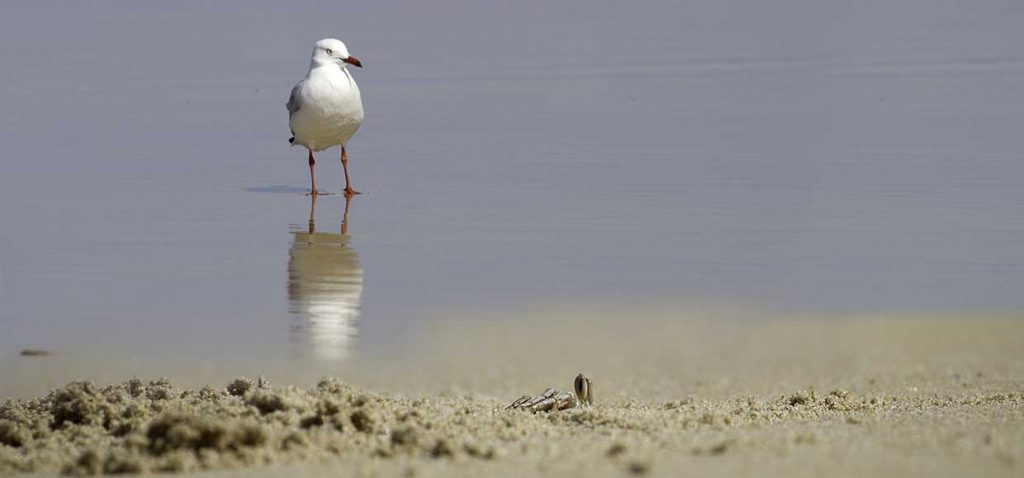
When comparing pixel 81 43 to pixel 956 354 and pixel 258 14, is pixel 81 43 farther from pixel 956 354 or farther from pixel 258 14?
pixel 956 354

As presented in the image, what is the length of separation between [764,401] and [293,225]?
11.9 feet

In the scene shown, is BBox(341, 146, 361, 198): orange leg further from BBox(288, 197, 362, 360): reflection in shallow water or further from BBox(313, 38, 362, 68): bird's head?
BBox(288, 197, 362, 360): reflection in shallow water

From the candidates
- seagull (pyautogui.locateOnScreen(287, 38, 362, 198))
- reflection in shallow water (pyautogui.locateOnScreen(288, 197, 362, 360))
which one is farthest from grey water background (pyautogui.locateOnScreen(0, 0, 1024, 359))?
seagull (pyautogui.locateOnScreen(287, 38, 362, 198))

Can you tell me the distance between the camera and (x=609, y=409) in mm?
4840

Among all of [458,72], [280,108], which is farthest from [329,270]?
[458,72]

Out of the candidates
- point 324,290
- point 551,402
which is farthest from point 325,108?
point 551,402

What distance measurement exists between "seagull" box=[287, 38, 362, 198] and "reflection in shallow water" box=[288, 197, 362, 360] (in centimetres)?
189

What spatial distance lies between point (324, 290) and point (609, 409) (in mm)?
2104

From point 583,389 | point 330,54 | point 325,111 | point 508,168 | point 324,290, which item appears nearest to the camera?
point 583,389

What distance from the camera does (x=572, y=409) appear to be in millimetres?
4766

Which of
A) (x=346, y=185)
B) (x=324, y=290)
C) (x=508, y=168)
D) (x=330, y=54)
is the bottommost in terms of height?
(x=324, y=290)

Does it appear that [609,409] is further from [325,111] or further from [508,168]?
[325,111]

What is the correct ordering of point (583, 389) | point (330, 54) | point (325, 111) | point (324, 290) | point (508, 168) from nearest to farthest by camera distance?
point (583, 389) < point (324, 290) < point (508, 168) < point (325, 111) < point (330, 54)

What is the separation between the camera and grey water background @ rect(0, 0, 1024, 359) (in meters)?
6.62
